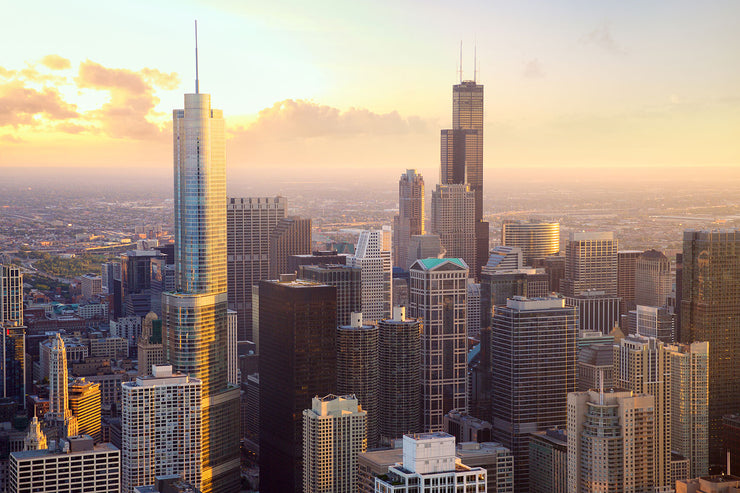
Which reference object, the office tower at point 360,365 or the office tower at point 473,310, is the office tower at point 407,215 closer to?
the office tower at point 473,310

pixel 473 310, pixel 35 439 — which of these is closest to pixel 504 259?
pixel 473 310

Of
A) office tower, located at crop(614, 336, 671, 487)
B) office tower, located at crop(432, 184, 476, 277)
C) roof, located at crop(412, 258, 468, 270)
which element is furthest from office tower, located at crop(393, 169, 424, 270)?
office tower, located at crop(614, 336, 671, 487)

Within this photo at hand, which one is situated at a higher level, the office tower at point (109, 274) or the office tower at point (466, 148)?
the office tower at point (466, 148)

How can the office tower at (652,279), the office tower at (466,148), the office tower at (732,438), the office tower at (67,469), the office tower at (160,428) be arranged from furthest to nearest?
the office tower at (466,148)
the office tower at (652,279)
the office tower at (732,438)
the office tower at (160,428)
the office tower at (67,469)

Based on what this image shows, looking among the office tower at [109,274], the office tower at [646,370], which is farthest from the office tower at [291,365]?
the office tower at [109,274]

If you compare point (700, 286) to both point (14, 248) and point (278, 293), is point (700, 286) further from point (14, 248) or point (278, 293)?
point (14, 248)

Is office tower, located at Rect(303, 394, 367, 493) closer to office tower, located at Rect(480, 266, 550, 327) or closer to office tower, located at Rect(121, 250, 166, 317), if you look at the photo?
office tower, located at Rect(480, 266, 550, 327)

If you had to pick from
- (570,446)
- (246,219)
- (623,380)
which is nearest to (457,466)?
(570,446)
